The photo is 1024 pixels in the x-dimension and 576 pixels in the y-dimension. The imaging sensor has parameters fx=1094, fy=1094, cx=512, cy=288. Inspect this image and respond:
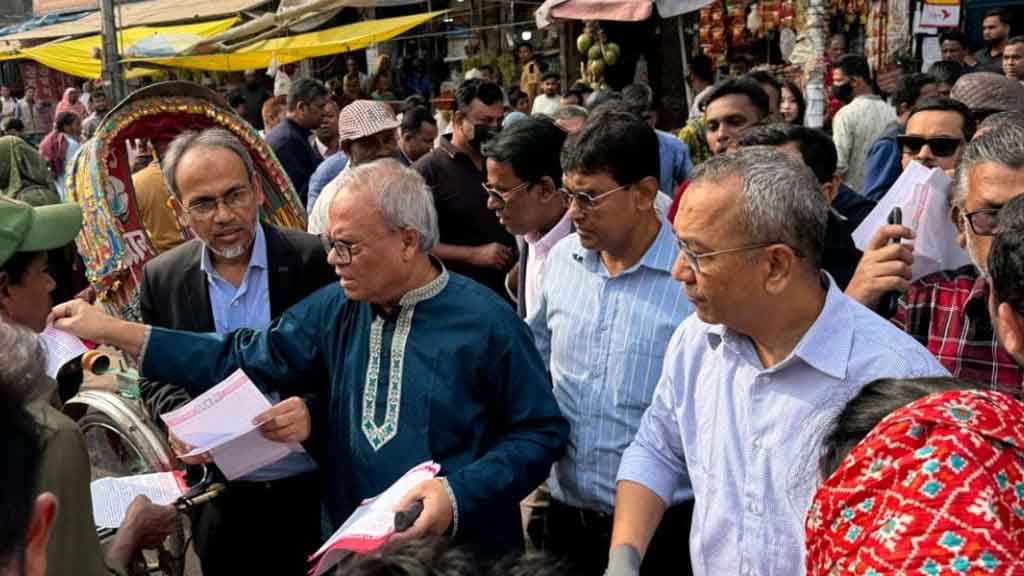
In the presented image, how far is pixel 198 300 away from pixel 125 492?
62 centimetres

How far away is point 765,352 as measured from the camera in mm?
2271

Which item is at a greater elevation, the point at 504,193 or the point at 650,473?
the point at 504,193

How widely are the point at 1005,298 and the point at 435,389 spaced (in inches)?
53.0

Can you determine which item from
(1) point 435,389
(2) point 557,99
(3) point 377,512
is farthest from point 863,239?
(2) point 557,99

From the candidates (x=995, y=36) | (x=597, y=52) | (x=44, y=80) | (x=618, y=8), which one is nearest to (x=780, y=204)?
(x=618, y=8)

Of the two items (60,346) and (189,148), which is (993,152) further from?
(60,346)

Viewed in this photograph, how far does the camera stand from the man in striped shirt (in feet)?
9.61

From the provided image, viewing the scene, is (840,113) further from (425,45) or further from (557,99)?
(425,45)

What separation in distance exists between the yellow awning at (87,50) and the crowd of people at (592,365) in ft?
45.8

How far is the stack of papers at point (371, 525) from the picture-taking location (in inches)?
85.0

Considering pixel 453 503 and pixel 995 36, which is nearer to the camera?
pixel 453 503

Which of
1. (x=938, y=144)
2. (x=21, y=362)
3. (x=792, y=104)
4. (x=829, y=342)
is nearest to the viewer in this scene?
(x=21, y=362)

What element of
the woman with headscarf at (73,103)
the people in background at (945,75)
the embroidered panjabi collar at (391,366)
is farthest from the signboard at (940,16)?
the woman with headscarf at (73,103)

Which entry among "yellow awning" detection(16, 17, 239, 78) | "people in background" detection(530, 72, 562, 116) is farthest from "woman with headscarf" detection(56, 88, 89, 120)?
"people in background" detection(530, 72, 562, 116)
